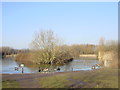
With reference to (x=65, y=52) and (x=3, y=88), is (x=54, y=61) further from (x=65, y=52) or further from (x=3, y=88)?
(x=3, y=88)

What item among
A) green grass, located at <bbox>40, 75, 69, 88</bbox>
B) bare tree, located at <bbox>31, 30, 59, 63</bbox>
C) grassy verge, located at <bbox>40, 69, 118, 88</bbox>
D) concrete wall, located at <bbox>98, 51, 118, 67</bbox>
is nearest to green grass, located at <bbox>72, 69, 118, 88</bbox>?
grassy verge, located at <bbox>40, 69, 118, 88</bbox>

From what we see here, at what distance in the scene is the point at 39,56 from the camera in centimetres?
3681

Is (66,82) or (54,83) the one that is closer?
(54,83)

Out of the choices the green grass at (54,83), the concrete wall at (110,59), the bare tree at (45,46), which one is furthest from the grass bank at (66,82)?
the bare tree at (45,46)

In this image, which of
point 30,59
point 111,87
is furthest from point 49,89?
point 30,59

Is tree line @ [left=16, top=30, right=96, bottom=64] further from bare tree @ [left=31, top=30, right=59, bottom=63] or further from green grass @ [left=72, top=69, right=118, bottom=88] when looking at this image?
green grass @ [left=72, top=69, right=118, bottom=88]

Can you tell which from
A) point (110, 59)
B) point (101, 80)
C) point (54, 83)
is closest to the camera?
point (54, 83)

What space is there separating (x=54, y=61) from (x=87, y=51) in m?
36.1

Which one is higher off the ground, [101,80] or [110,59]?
[101,80]

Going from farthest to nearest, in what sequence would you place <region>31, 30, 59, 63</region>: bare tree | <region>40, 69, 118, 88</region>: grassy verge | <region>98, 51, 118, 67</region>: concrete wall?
<region>31, 30, 59, 63</region>: bare tree
<region>98, 51, 118, 67</region>: concrete wall
<region>40, 69, 118, 88</region>: grassy verge

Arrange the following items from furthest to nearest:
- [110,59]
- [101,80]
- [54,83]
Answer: [110,59], [101,80], [54,83]

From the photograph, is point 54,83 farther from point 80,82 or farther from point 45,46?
point 45,46

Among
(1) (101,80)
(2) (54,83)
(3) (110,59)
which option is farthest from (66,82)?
(3) (110,59)

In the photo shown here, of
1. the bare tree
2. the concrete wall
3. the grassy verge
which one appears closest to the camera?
the grassy verge
